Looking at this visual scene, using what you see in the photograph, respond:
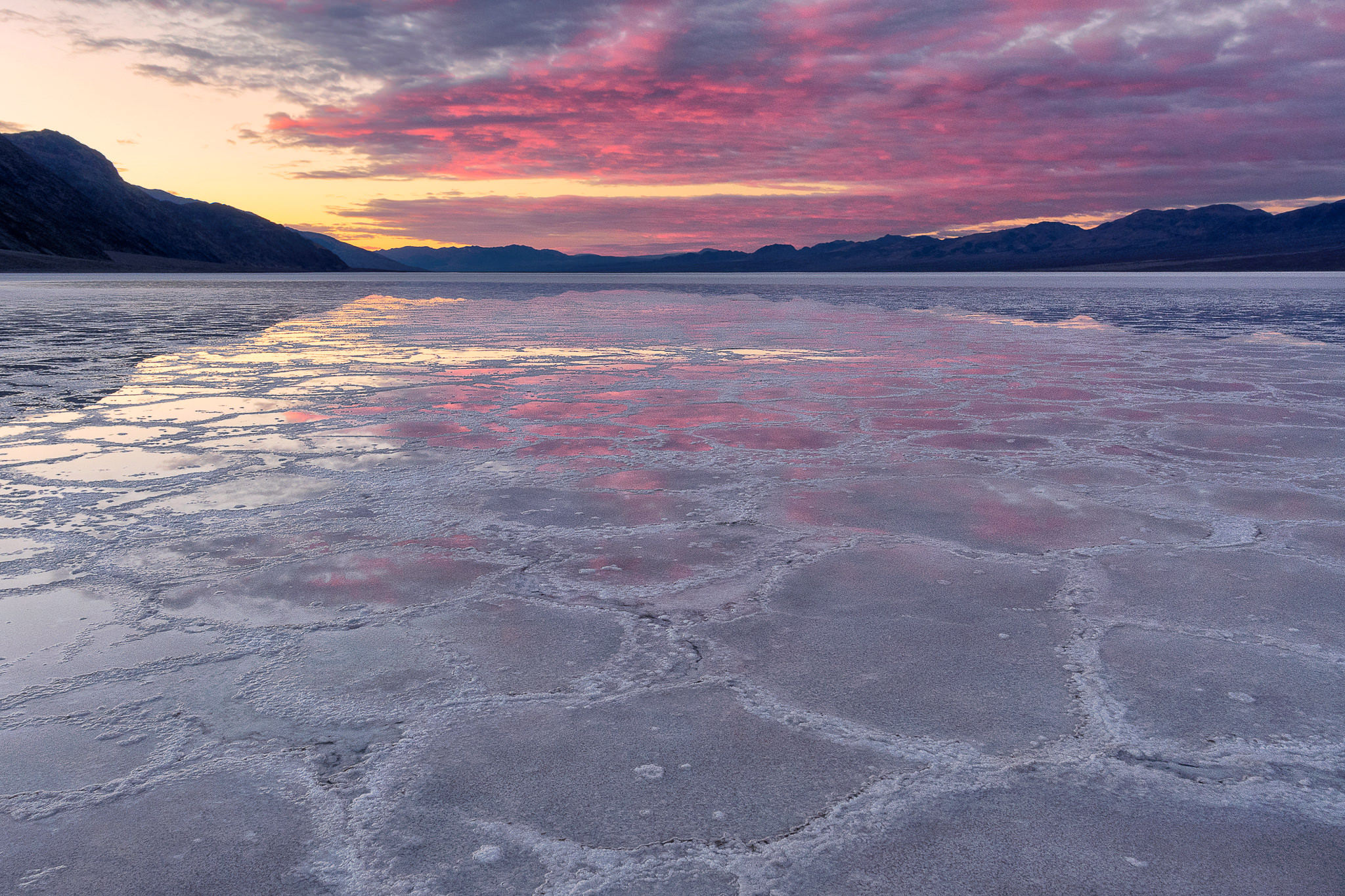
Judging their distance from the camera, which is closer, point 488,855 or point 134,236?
point 488,855

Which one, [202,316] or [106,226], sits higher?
[106,226]

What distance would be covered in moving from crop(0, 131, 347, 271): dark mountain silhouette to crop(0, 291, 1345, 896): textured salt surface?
83580 millimetres

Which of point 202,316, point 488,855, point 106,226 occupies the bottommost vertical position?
point 488,855

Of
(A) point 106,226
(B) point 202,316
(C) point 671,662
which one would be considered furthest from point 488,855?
(A) point 106,226

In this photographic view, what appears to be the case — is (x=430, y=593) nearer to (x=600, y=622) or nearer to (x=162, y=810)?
(x=600, y=622)

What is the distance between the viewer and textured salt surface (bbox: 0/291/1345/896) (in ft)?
5.36

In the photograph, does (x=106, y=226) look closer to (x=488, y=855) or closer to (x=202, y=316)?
(x=202, y=316)

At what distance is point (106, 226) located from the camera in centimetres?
11569

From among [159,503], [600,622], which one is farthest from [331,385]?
[600,622]

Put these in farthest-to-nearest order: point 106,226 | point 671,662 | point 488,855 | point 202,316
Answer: point 106,226 < point 202,316 < point 671,662 < point 488,855

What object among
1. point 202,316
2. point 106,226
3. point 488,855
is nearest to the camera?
point 488,855

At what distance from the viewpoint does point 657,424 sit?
6219 millimetres

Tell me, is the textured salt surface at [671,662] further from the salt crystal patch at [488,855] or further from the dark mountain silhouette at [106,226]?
the dark mountain silhouette at [106,226]

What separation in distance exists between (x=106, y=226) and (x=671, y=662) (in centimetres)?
13853
